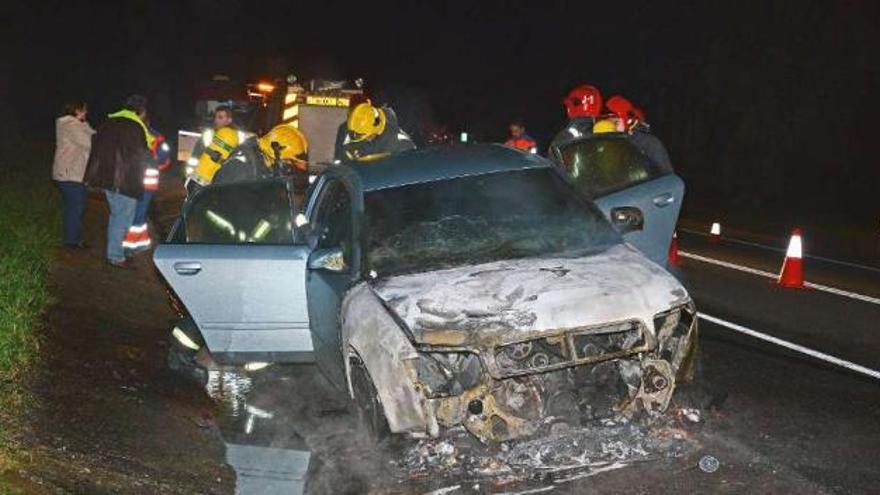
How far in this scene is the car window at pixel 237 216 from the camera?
7629 millimetres

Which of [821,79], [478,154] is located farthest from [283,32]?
[478,154]

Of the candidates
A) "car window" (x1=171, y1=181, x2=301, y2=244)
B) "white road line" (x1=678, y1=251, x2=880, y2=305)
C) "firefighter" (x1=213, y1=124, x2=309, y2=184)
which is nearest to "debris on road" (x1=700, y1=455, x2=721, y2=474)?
"car window" (x1=171, y1=181, x2=301, y2=244)

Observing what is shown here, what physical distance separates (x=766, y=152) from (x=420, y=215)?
24.7 metres

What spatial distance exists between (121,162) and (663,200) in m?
5.71

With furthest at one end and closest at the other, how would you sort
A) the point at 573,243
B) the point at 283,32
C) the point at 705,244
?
the point at 283,32, the point at 705,244, the point at 573,243

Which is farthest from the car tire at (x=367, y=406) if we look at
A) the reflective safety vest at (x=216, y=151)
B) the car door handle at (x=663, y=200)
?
the reflective safety vest at (x=216, y=151)

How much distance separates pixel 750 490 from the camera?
5270 mm

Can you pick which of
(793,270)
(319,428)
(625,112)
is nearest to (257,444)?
(319,428)

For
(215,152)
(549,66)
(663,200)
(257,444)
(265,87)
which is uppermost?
(663,200)

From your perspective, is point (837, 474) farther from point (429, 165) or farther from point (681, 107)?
point (681, 107)

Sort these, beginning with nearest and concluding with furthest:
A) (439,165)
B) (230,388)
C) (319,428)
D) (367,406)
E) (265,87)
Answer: (367,406) < (319,428) < (439,165) < (230,388) < (265,87)

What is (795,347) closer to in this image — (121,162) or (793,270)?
(793,270)

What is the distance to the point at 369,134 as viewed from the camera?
11406 millimetres

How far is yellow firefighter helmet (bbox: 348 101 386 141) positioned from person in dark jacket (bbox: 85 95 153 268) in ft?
7.07
